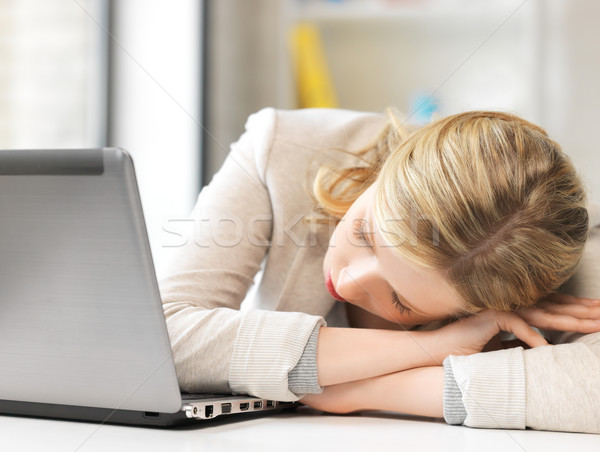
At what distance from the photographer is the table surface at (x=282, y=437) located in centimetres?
54

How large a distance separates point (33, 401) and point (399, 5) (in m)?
1.84

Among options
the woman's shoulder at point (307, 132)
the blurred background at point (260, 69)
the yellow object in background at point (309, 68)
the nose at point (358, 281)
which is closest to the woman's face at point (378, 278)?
the nose at point (358, 281)

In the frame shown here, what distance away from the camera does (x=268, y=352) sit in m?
0.72

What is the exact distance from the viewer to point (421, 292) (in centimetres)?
78

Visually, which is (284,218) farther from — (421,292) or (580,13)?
→ (580,13)

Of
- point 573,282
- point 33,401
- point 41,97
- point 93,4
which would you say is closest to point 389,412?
point 573,282

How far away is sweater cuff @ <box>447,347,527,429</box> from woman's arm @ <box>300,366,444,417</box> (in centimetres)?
4

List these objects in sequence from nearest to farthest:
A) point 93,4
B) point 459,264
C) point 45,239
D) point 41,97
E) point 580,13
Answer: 1. point 45,239
2. point 459,264
3. point 41,97
4. point 93,4
5. point 580,13

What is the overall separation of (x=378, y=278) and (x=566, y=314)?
0.24 meters

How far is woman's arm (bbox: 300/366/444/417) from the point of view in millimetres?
728

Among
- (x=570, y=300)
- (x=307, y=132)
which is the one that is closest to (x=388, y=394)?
(x=570, y=300)

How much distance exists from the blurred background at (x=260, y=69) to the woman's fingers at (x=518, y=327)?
2.82 feet

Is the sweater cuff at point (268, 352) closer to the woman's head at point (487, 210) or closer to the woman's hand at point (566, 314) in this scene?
the woman's head at point (487, 210)

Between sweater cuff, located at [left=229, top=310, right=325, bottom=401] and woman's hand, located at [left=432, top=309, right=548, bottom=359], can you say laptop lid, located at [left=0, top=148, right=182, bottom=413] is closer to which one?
sweater cuff, located at [left=229, top=310, right=325, bottom=401]
